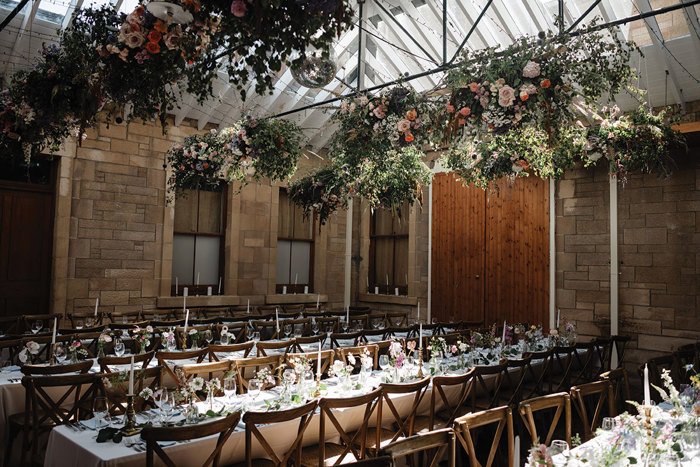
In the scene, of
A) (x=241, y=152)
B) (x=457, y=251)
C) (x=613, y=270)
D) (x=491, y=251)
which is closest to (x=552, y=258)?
(x=613, y=270)

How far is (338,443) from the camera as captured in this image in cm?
366

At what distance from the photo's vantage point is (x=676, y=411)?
3170mm

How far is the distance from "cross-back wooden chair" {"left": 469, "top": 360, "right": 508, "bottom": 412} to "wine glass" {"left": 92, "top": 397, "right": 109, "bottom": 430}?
8.99ft

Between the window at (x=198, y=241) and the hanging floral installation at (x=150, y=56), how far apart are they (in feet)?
15.6

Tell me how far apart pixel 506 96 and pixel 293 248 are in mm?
7340

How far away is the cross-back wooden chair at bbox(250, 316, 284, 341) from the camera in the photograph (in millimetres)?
6855

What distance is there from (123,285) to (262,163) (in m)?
3.83

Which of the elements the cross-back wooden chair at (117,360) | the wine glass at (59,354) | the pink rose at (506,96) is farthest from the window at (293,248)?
the pink rose at (506,96)

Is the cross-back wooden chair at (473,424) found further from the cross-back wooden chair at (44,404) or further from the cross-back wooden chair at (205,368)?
the cross-back wooden chair at (44,404)

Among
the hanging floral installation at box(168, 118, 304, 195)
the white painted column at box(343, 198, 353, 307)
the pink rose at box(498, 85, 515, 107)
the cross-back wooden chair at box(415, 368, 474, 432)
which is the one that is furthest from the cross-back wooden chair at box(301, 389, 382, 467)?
the white painted column at box(343, 198, 353, 307)

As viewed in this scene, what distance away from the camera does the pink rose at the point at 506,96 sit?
4.03 m

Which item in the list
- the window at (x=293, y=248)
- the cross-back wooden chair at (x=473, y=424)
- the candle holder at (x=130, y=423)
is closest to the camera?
the cross-back wooden chair at (x=473, y=424)

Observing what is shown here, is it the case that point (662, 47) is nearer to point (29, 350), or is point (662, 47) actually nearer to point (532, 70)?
point (532, 70)

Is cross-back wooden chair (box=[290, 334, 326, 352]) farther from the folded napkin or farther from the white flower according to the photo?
the white flower
